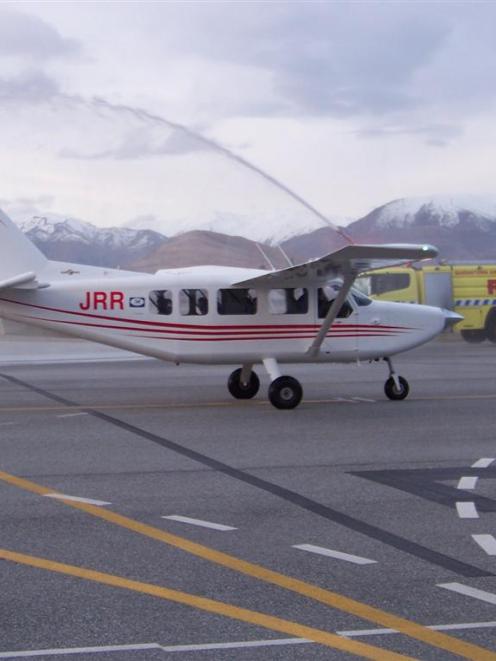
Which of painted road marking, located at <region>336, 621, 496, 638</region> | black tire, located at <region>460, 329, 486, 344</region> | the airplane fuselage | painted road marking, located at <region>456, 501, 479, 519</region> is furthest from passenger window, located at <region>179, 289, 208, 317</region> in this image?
black tire, located at <region>460, 329, 486, 344</region>

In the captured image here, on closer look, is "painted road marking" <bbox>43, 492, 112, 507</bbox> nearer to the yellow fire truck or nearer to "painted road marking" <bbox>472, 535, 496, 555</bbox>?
"painted road marking" <bbox>472, 535, 496, 555</bbox>

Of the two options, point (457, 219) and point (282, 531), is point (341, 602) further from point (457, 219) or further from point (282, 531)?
point (457, 219)

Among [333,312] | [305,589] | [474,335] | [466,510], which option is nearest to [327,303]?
[333,312]

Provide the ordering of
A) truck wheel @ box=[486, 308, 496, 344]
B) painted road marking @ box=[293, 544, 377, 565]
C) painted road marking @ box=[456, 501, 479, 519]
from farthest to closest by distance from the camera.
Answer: truck wheel @ box=[486, 308, 496, 344] < painted road marking @ box=[456, 501, 479, 519] < painted road marking @ box=[293, 544, 377, 565]

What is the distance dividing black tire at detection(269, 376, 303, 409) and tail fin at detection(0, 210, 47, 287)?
403cm

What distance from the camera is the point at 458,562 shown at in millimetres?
6988

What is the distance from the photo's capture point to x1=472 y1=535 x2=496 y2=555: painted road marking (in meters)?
7.27

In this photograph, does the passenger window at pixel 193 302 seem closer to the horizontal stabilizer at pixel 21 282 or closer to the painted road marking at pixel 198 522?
the horizontal stabilizer at pixel 21 282

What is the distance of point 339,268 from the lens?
52.9 feet

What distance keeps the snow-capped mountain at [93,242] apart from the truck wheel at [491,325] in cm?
1433

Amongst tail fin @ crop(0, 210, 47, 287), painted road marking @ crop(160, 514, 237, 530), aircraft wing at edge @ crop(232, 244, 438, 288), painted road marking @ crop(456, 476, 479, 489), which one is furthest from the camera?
tail fin @ crop(0, 210, 47, 287)

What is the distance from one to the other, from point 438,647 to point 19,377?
18.3m

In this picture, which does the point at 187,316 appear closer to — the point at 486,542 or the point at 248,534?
the point at 248,534

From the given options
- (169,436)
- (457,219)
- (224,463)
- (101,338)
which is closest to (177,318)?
(101,338)
